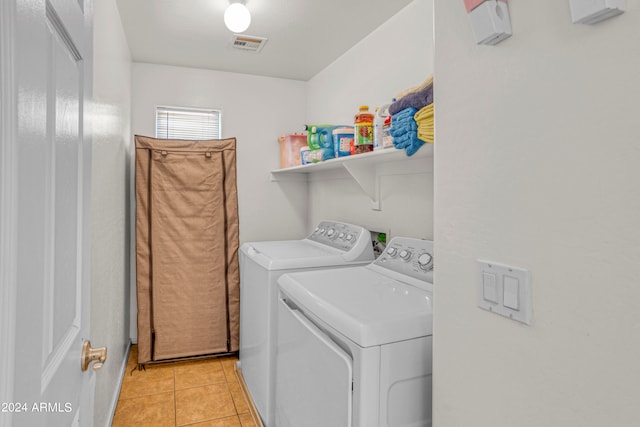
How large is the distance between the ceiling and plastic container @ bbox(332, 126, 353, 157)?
608mm

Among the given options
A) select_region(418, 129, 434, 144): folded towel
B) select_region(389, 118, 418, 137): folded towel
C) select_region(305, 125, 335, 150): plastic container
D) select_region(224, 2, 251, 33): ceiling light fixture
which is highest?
select_region(224, 2, 251, 33): ceiling light fixture

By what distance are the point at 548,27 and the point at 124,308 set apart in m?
2.99

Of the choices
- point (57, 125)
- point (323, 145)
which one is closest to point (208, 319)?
point (323, 145)

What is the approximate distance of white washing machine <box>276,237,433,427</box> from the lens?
3.57 ft

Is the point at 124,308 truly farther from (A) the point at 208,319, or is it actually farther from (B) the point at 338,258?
(B) the point at 338,258

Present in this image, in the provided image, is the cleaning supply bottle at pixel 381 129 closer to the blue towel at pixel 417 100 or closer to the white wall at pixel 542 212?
the blue towel at pixel 417 100

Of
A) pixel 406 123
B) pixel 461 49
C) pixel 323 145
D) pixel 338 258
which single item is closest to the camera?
pixel 461 49

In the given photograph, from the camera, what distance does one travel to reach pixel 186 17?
7.43 ft

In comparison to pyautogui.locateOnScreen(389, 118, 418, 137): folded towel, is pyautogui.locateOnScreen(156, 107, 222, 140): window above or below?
above

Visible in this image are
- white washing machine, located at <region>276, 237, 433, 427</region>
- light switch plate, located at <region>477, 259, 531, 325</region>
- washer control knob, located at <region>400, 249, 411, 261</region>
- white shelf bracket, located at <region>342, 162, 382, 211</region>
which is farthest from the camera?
white shelf bracket, located at <region>342, 162, 382, 211</region>

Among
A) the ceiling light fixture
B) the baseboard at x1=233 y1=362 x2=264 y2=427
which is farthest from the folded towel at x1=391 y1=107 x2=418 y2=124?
the baseboard at x1=233 y1=362 x2=264 y2=427

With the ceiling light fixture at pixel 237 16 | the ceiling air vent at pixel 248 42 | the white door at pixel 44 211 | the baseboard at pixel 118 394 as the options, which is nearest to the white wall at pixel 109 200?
the baseboard at pixel 118 394

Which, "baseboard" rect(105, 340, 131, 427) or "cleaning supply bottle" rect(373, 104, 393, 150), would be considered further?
"baseboard" rect(105, 340, 131, 427)

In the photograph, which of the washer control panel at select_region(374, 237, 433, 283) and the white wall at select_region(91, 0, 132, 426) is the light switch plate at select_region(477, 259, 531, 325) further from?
the white wall at select_region(91, 0, 132, 426)
